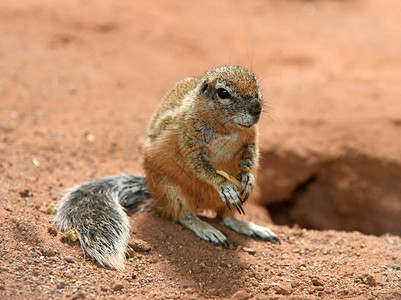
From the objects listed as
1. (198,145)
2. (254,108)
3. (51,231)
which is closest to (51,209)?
(51,231)

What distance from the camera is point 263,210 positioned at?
709cm

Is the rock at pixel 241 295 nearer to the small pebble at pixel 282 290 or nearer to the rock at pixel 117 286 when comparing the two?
the small pebble at pixel 282 290

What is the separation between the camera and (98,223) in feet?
14.6

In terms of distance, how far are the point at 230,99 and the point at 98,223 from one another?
1550 mm

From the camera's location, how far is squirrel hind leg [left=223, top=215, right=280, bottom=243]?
16.7 ft

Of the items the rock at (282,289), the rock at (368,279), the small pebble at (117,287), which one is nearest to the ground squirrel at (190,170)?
the small pebble at (117,287)

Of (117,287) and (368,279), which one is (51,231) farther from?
(368,279)

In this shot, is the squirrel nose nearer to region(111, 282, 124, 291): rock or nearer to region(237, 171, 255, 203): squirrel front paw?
region(237, 171, 255, 203): squirrel front paw

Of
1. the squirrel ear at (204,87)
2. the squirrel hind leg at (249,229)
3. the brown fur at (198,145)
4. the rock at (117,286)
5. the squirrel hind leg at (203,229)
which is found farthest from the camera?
the squirrel hind leg at (249,229)

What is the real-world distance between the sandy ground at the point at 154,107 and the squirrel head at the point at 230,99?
1149 mm

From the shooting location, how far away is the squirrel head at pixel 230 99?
14.4 feet

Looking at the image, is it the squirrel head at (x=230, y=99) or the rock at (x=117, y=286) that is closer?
the rock at (x=117, y=286)

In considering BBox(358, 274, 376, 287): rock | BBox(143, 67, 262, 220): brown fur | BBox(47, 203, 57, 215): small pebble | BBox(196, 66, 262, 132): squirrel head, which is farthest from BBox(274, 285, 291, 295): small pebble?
BBox(47, 203, 57, 215): small pebble

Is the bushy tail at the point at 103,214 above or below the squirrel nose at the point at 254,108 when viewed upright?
below
